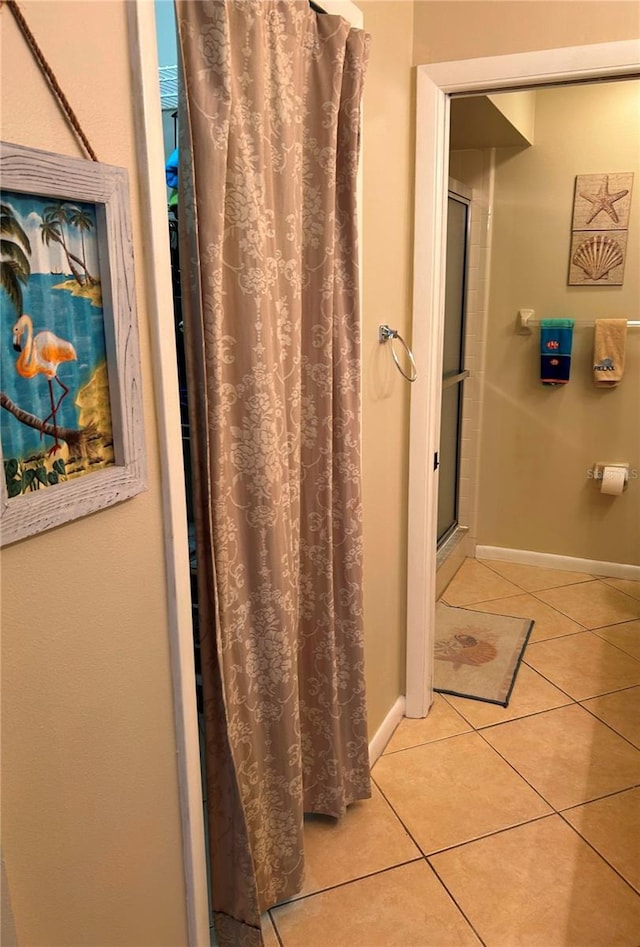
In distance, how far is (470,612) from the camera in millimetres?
3465

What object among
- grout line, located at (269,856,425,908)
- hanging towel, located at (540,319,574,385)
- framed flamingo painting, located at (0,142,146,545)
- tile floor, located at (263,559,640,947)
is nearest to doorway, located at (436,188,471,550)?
hanging towel, located at (540,319,574,385)

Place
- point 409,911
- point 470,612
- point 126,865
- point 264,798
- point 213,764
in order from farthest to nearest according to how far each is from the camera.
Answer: point 470,612, point 409,911, point 264,798, point 213,764, point 126,865

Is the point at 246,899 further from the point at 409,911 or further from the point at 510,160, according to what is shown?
the point at 510,160

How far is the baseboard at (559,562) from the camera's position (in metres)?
3.83

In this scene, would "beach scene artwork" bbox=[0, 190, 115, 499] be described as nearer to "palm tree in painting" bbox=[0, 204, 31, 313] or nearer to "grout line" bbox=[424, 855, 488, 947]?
"palm tree in painting" bbox=[0, 204, 31, 313]

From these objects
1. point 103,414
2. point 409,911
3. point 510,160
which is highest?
point 510,160

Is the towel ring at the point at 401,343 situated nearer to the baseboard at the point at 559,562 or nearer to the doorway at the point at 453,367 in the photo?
the doorway at the point at 453,367

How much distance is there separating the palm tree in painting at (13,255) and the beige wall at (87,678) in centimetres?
6

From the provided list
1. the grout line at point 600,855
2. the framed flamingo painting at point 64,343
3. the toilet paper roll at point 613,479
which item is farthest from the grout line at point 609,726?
the framed flamingo painting at point 64,343

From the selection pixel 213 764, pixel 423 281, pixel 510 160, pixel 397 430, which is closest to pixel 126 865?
pixel 213 764

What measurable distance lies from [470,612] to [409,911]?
1.76 meters

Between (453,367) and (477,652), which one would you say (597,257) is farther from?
(477,652)

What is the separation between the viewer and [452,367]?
3785 mm

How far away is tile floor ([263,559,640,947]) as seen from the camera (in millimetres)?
1795
